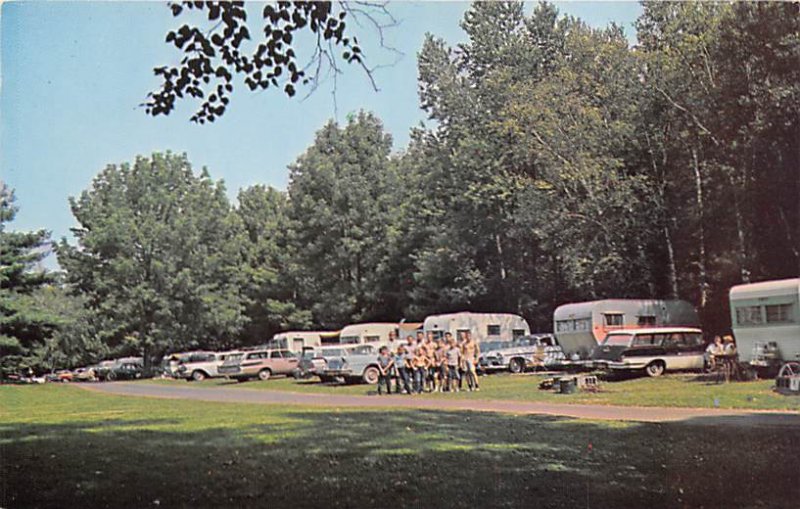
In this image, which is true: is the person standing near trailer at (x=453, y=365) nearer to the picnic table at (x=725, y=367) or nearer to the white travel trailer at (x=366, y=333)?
the white travel trailer at (x=366, y=333)

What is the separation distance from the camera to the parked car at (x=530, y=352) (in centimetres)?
973

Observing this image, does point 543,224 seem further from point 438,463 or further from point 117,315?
point 117,315

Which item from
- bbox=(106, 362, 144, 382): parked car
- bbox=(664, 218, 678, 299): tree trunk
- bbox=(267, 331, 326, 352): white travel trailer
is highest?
bbox=(664, 218, 678, 299): tree trunk

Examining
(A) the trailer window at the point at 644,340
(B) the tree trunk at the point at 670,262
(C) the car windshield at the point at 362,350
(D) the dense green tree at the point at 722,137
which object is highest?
(D) the dense green tree at the point at 722,137

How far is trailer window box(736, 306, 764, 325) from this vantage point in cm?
862

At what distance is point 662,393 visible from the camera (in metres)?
9.06

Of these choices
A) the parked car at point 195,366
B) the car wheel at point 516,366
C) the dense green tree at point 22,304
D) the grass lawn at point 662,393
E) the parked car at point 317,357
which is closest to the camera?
the dense green tree at point 22,304

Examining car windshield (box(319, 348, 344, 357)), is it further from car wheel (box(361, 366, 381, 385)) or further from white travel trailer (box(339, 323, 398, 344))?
white travel trailer (box(339, 323, 398, 344))

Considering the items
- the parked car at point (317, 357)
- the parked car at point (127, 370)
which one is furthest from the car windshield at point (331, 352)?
the parked car at point (127, 370)

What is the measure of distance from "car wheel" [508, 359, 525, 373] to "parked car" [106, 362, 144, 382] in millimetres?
4412

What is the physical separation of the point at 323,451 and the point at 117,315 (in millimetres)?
3000

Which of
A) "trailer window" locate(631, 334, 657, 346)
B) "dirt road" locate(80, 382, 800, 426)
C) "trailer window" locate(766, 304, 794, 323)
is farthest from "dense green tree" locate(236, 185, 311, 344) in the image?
"trailer window" locate(766, 304, 794, 323)

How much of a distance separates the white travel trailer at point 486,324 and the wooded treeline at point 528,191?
206mm

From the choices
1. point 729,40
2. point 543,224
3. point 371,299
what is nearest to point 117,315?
point 371,299
